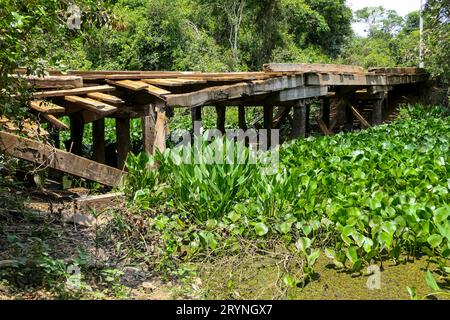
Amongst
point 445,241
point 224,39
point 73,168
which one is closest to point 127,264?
point 73,168

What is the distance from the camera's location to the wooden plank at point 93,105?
5.85 meters

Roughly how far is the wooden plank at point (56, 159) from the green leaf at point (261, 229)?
2.41m

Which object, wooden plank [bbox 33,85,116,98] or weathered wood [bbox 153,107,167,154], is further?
weathered wood [bbox 153,107,167,154]

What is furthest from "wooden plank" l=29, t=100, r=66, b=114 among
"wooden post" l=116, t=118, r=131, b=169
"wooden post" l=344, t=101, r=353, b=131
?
"wooden post" l=344, t=101, r=353, b=131

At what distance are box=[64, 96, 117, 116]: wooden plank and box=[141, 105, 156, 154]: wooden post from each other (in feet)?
3.19

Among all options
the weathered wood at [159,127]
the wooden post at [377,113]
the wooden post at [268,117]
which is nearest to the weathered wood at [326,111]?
the wooden post at [377,113]

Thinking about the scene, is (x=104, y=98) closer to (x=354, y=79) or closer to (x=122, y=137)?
(x=122, y=137)

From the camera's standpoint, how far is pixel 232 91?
27.1 feet

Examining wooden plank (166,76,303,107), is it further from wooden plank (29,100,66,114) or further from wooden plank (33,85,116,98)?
wooden plank (29,100,66,114)

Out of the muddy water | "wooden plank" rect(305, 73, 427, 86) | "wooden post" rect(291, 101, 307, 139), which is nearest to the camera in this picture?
the muddy water

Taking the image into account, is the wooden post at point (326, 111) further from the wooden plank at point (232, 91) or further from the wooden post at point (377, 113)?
the wooden plank at point (232, 91)

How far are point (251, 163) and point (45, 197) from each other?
285 cm

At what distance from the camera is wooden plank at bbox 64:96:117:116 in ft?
19.2

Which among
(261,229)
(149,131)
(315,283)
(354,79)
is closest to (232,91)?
(149,131)
